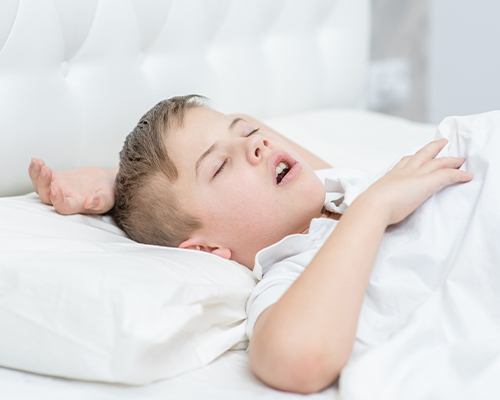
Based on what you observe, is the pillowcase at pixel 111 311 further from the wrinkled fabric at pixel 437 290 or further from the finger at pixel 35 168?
the finger at pixel 35 168

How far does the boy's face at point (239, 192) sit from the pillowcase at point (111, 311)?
113 mm

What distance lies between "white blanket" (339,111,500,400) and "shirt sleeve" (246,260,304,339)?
0.38 ft

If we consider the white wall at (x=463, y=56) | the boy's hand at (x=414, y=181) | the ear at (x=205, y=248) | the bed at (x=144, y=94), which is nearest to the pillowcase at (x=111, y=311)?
the bed at (x=144, y=94)

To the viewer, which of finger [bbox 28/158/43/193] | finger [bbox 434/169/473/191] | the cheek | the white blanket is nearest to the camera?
the white blanket

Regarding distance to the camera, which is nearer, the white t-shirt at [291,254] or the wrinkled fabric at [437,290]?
the wrinkled fabric at [437,290]

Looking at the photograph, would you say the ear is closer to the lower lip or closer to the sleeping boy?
the sleeping boy

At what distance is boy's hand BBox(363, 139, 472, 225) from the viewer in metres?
1.16

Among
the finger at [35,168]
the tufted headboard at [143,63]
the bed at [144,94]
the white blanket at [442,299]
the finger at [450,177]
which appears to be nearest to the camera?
the white blanket at [442,299]

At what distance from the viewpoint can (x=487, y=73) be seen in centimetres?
317

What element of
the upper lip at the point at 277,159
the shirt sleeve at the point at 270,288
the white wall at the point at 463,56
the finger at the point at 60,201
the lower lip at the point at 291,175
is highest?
the upper lip at the point at 277,159

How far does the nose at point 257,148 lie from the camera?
132 centimetres

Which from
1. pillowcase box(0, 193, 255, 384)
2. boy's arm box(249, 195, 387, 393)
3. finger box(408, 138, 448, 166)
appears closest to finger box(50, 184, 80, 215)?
pillowcase box(0, 193, 255, 384)

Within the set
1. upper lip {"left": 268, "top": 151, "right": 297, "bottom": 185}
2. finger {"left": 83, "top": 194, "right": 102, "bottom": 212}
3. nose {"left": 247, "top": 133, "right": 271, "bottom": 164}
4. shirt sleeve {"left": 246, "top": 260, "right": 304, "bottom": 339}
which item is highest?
nose {"left": 247, "top": 133, "right": 271, "bottom": 164}

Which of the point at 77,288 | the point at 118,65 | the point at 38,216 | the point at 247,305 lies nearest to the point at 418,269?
the point at 247,305
